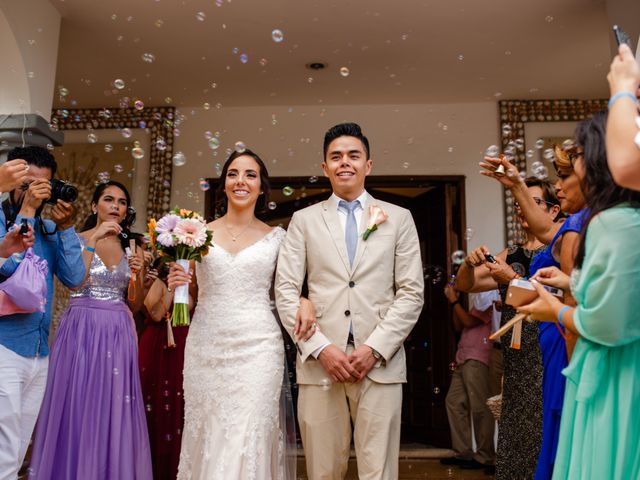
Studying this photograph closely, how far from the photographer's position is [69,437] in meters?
3.46

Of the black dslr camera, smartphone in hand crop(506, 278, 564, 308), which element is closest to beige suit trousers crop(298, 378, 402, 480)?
smartphone in hand crop(506, 278, 564, 308)

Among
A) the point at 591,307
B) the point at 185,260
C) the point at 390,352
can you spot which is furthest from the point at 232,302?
the point at 591,307

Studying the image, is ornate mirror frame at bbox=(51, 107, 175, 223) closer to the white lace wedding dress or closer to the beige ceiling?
the beige ceiling

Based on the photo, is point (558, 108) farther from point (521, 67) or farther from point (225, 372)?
point (225, 372)

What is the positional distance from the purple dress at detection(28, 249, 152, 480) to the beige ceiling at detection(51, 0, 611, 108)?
247cm

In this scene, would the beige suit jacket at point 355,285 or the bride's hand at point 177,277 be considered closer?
the beige suit jacket at point 355,285

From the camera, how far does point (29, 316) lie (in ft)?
10.1

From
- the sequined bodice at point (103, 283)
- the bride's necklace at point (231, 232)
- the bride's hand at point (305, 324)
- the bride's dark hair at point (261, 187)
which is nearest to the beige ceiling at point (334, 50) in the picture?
the bride's dark hair at point (261, 187)

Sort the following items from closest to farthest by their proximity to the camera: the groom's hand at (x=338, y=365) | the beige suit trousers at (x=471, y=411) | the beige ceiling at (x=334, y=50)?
the groom's hand at (x=338, y=365), the beige ceiling at (x=334, y=50), the beige suit trousers at (x=471, y=411)

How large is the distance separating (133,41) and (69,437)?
365cm

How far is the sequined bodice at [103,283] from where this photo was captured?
3857 millimetres

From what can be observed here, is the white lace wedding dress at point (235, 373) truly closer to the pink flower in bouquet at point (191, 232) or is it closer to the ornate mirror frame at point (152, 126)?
the pink flower in bouquet at point (191, 232)

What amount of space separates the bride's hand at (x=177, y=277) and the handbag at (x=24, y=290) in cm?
60

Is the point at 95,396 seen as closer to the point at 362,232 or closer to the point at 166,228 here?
the point at 166,228
